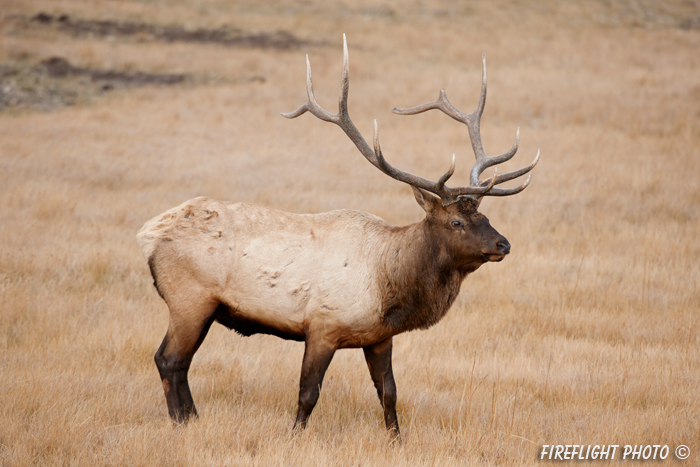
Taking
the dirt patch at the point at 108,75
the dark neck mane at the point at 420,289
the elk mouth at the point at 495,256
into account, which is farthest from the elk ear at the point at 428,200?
the dirt patch at the point at 108,75

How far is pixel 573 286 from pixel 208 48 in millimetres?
21259

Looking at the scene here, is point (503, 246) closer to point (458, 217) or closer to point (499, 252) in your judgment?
point (499, 252)

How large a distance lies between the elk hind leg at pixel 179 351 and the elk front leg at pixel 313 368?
80cm

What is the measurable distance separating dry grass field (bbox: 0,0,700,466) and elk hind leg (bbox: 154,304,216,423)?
0.63 ft

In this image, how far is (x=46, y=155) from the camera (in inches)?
522

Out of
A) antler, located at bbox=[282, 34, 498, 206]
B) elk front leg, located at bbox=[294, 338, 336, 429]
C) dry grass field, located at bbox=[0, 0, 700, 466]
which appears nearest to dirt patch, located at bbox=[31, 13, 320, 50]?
dry grass field, located at bbox=[0, 0, 700, 466]

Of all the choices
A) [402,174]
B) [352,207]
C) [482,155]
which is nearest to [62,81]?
→ [352,207]

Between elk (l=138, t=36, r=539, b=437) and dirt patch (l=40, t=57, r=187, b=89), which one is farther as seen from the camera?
dirt patch (l=40, t=57, r=187, b=89)

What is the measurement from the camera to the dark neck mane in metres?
4.77

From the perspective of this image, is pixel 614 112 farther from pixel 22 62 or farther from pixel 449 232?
pixel 22 62

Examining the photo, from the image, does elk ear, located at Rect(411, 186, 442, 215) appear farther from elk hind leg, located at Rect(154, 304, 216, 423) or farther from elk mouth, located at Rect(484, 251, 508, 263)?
elk hind leg, located at Rect(154, 304, 216, 423)

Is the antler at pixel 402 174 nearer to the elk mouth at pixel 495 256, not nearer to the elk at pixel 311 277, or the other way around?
the elk at pixel 311 277

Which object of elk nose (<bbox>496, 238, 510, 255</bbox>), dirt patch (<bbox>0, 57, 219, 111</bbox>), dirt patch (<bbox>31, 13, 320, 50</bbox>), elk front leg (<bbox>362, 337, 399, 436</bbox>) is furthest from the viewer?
dirt patch (<bbox>31, 13, 320, 50</bbox>)

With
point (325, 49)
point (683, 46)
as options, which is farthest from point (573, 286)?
point (683, 46)
